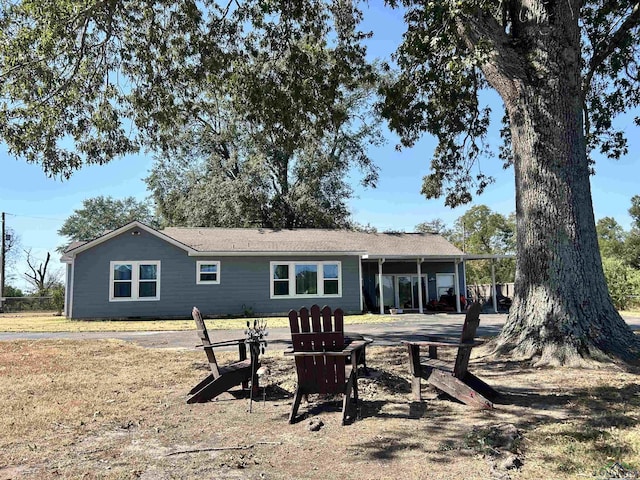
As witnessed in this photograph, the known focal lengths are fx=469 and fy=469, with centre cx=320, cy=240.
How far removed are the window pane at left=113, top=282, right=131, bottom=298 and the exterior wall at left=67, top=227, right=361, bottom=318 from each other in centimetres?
31

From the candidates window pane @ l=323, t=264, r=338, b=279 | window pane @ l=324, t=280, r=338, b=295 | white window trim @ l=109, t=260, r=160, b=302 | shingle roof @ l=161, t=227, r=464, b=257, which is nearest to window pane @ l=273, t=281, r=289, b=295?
shingle roof @ l=161, t=227, r=464, b=257

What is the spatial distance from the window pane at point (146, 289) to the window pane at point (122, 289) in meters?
0.44

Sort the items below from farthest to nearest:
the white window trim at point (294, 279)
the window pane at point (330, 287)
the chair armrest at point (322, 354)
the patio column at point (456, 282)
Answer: the patio column at point (456, 282) < the window pane at point (330, 287) < the white window trim at point (294, 279) < the chair armrest at point (322, 354)

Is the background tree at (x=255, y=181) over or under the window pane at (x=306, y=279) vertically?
over

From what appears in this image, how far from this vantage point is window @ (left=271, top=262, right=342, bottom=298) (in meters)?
21.2

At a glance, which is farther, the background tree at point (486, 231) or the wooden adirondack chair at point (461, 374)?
the background tree at point (486, 231)

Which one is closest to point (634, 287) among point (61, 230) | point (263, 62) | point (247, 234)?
point (247, 234)

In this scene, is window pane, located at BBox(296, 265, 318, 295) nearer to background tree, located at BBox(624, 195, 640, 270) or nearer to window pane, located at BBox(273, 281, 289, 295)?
window pane, located at BBox(273, 281, 289, 295)

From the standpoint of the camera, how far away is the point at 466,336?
496cm

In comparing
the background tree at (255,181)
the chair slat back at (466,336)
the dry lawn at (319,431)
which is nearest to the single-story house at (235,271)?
the background tree at (255,181)

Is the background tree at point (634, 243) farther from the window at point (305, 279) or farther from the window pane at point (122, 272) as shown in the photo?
the window pane at point (122, 272)

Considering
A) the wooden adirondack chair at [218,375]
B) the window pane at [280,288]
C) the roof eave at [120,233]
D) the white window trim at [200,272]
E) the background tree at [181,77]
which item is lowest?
the wooden adirondack chair at [218,375]

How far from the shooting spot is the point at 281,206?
3114 centimetres

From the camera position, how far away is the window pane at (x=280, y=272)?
21.2 metres
